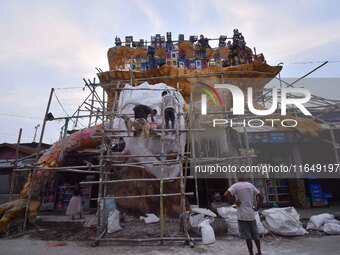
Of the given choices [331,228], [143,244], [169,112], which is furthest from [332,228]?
[169,112]

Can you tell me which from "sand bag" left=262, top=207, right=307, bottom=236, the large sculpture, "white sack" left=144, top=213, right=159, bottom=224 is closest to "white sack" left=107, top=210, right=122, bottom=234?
"white sack" left=144, top=213, right=159, bottom=224

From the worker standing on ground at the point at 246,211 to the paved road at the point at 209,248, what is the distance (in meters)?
0.80

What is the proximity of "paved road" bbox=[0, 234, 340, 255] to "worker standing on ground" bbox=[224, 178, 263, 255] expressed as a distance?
802 millimetres

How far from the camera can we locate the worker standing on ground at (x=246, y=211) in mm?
4926

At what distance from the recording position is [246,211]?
4949 millimetres

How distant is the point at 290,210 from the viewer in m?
7.07

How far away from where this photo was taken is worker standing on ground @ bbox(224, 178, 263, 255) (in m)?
4.93

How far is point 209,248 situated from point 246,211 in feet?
5.20

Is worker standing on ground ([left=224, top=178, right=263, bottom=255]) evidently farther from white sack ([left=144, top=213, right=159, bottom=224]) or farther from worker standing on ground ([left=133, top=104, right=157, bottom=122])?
worker standing on ground ([left=133, top=104, right=157, bottom=122])

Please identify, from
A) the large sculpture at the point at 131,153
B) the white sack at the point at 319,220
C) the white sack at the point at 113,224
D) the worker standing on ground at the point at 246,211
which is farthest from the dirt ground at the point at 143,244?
the large sculpture at the point at 131,153

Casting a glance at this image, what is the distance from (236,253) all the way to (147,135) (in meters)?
3.74

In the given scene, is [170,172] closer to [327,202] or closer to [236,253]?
[236,253]

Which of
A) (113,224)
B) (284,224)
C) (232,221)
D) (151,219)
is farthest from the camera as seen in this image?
(151,219)

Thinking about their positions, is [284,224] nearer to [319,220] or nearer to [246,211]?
[319,220]
